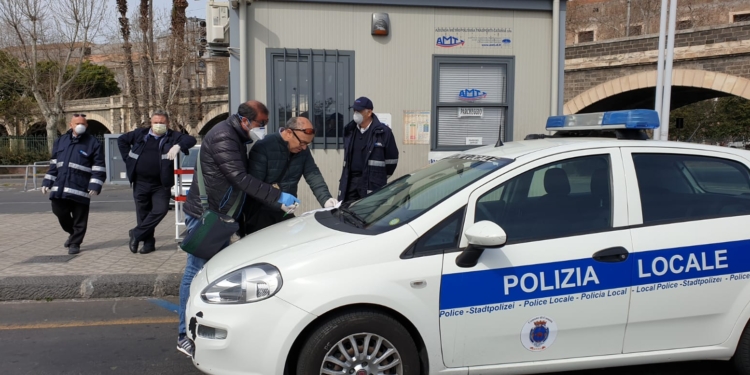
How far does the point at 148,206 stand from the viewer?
6.89 metres

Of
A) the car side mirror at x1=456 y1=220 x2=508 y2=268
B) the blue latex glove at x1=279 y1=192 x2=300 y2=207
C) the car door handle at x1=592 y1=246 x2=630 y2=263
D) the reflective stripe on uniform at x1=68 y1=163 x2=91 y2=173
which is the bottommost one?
the car door handle at x1=592 y1=246 x2=630 y2=263

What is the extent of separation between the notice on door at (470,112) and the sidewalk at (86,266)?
12.5 feet

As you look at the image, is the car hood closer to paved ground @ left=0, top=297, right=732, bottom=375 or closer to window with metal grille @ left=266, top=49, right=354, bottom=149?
paved ground @ left=0, top=297, right=732, bottom=375

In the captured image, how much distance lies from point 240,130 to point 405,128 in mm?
3336

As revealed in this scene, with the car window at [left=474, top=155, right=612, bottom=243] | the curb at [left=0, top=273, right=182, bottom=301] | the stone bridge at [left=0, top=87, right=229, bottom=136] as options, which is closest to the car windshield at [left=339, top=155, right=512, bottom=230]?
the car window at [left=474, top=155, right=612, bottom=243]

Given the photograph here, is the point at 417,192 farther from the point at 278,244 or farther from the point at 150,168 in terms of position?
the point at 150,168

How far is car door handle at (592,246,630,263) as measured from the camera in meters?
3.13

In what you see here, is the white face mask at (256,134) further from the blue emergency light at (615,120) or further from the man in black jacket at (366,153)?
the blue emergency light at (615,120)

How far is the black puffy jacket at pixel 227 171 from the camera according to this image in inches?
160

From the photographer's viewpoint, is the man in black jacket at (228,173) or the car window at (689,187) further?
the man in black jacket at (228,173)

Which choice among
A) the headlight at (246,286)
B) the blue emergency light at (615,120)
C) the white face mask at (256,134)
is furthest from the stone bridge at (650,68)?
the headlight at (246,286)

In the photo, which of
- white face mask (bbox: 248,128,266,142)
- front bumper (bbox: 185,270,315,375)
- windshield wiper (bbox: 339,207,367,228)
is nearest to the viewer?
front bumper (bbox: 185,270,315,375)

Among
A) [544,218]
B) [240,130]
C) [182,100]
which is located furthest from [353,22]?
[182,100]

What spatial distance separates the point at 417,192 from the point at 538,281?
0.96 meters
